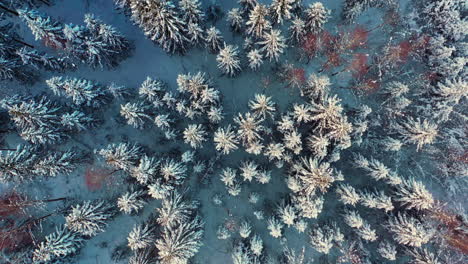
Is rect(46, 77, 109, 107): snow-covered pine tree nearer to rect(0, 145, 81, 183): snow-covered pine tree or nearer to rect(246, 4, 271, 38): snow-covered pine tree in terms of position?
rect(0, 145, 81, 183): snow-covered pine tree

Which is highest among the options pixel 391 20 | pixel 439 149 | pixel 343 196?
pixel 391 20

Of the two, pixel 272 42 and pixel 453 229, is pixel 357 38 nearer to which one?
pixel 272 42

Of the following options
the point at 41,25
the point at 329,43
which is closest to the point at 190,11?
the point at 41,25

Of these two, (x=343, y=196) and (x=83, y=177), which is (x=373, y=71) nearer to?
(x=343, y=196)

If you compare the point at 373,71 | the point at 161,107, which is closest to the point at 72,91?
the point at 161,107

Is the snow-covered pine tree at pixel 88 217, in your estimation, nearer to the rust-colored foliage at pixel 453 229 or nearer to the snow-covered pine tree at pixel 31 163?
the snow-covered pine tree at pixel 31 163

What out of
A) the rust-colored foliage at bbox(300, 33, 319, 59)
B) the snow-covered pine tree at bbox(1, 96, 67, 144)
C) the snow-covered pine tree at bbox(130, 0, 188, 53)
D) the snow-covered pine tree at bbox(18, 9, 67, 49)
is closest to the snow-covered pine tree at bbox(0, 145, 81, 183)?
the snow-covered pine tree at bbox(1, 96, 67, 144)
